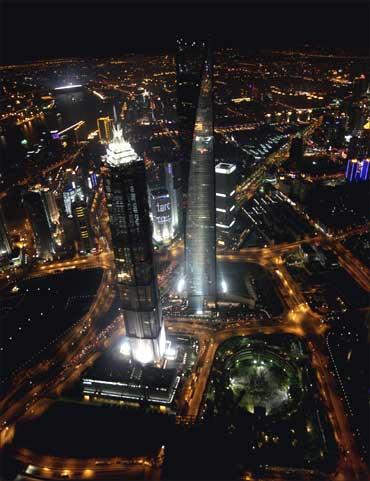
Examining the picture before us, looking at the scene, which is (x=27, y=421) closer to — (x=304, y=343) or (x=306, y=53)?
(x=304, y=343)

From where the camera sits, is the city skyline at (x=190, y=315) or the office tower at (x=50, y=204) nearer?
the city skyline at (x=190, y=315)

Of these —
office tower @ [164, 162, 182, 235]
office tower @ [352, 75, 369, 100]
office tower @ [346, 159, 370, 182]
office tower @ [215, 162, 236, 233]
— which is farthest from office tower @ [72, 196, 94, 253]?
office tower @ [352, 75, 369, 100]

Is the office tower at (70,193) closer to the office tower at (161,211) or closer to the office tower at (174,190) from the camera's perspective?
the office tower at (161,211)

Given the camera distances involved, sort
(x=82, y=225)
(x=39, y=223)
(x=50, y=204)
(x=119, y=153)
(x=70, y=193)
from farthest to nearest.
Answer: (x=50, y=204), (x=70, y=193), (x=82, y=225), (x=39, y=223), (x=119, y=153)

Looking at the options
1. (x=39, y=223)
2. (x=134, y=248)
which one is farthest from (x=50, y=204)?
(x=134, y=248)

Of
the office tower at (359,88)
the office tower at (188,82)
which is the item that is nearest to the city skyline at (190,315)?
the office tower at (188,82)

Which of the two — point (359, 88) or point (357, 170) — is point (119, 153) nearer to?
point (357, 170)
